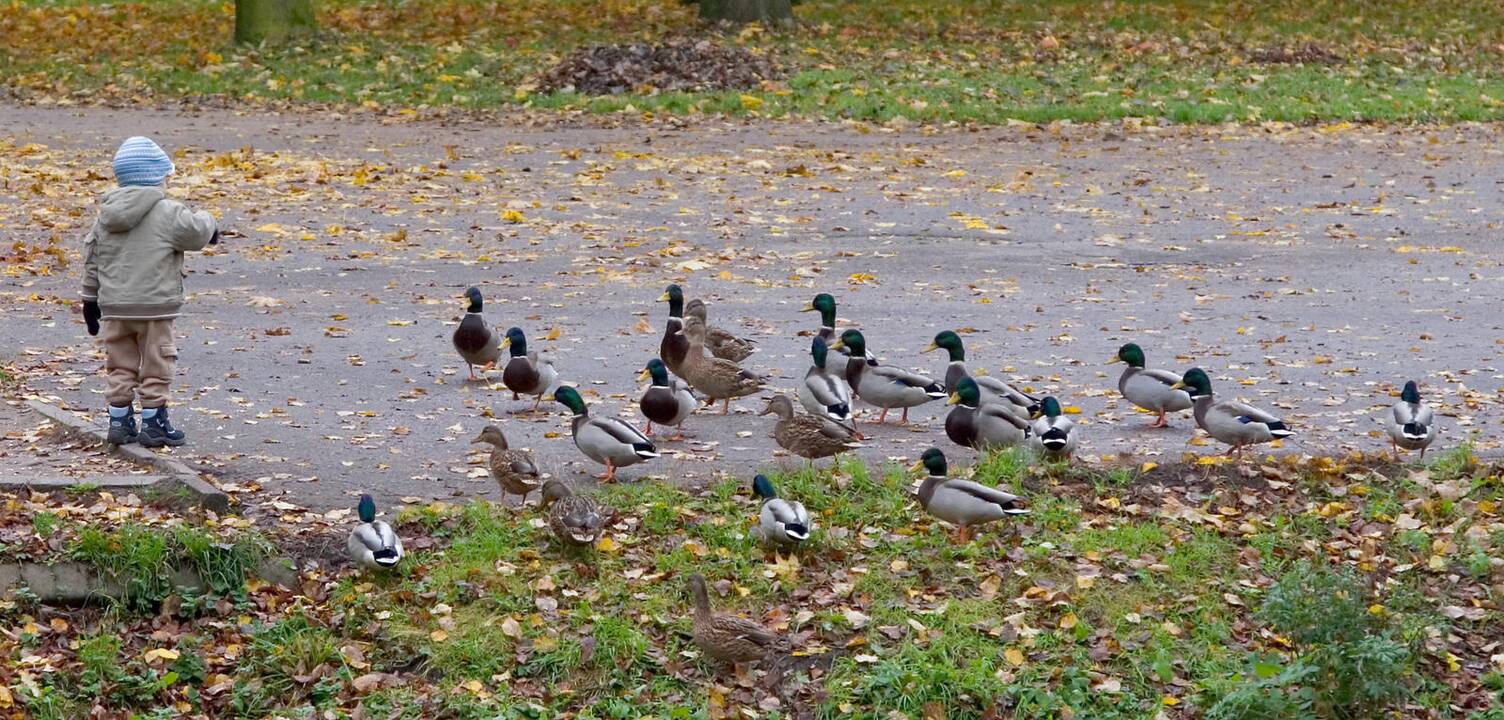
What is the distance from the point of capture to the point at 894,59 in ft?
79.6

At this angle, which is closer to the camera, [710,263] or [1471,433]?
[1471,433]

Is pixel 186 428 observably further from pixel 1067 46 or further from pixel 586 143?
pixel 1067 46

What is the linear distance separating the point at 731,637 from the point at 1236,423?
3.23 meters

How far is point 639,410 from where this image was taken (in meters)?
10.8

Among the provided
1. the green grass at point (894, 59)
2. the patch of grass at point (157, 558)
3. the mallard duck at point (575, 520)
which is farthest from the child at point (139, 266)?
the green grass at point (894, 59)

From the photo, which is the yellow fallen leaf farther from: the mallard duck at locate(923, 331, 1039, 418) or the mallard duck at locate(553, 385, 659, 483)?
the mallard duck at locate(923, 331, 1039, 418)

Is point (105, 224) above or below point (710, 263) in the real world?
above

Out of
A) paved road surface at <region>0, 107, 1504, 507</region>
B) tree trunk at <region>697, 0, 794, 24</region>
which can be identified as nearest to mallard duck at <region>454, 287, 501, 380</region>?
paved road surface at <region>0, 107, 1504, 507</region>

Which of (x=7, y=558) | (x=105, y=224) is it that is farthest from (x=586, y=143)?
(x=7, y=558)

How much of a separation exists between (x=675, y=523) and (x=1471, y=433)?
4497 millimetres

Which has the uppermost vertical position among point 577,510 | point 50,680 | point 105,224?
point 105,224

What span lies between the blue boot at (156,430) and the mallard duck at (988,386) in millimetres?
4241

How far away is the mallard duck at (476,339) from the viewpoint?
37.6 feet

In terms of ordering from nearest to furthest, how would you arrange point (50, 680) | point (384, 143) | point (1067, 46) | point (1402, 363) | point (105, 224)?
point (50, 680), point (105, 224), point (1402, 363), point (384, 143), point (1067, 46)
